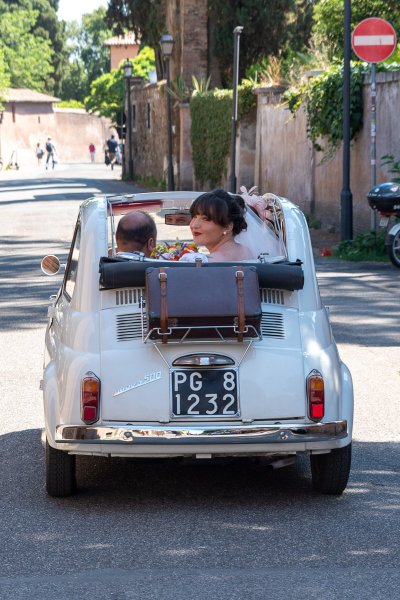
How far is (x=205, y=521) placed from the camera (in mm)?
5418

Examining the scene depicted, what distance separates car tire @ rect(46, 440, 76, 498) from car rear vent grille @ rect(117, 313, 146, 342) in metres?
0.59

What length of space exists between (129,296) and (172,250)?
95 centimetres

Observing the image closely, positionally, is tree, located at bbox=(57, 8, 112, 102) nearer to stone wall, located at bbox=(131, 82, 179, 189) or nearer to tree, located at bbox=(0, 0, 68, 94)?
tree, located at bbox=(0, 0, 68, 94)

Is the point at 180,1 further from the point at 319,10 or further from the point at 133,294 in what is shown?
the point at 133,294

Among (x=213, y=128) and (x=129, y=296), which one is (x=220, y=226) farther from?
(x=213, y=128)

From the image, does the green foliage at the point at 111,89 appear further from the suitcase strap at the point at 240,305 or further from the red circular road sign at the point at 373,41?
the suitcase strap at the point at 240,305

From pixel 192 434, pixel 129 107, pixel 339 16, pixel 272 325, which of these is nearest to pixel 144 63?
pixel 129 107

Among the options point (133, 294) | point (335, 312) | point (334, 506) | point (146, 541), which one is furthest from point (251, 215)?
point (335, 312)

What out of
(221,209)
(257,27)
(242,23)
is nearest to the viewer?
(221,209)

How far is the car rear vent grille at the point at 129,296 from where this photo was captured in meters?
5.68

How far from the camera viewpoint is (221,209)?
631 cm

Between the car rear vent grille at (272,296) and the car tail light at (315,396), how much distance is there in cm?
43

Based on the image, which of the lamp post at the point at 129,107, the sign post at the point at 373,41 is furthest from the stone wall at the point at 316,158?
the lamp post at the point at 129,107

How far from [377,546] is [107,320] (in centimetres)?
154
